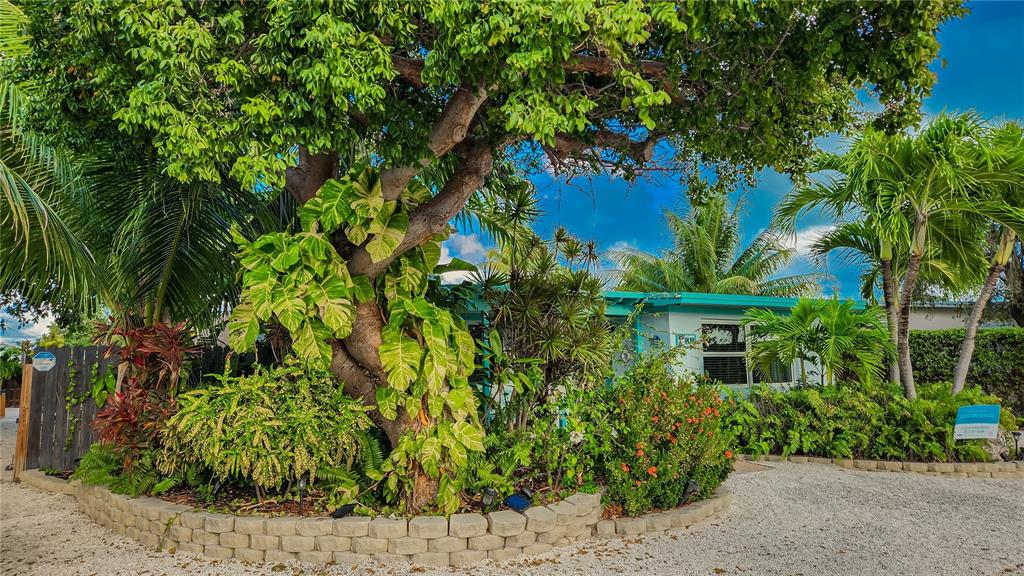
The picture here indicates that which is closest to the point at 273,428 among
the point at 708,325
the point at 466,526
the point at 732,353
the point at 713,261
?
the point at 466,526

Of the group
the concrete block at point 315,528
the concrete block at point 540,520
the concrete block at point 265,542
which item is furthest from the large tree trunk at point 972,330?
the concrete block at point 265,542

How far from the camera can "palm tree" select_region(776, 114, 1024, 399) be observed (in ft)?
25.7

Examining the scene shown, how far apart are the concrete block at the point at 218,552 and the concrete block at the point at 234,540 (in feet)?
0.11

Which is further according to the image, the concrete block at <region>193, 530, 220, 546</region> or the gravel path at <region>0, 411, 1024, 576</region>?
the concrete block at <region>193, 530, 220, 546</region>

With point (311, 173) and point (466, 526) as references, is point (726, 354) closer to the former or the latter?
point (466, 526)

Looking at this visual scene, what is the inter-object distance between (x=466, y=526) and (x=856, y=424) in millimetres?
5982

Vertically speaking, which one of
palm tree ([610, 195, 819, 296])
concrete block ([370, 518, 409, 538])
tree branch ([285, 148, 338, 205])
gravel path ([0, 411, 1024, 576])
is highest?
palm tree ([610, 195, 819, 296])

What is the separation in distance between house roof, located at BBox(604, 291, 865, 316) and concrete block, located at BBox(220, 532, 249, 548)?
626cm

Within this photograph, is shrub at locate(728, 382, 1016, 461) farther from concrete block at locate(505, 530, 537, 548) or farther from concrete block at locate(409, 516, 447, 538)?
concrete block at locate(409, 516, 447, 538)

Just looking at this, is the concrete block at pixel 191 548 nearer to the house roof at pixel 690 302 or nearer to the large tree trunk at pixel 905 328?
the house roof at pixel 690 302

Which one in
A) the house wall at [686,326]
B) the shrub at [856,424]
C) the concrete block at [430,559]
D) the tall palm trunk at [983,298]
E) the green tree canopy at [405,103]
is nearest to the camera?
the green tree canopy at [405,103]

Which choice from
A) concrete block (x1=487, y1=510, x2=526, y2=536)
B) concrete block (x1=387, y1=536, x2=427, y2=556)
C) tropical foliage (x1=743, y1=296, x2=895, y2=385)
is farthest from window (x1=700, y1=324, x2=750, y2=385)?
concrete block (x1=387, y1=536, x2=427, y2=556)

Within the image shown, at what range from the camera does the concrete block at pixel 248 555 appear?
4.41 metres

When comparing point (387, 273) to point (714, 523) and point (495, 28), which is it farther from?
point (714, 523)
